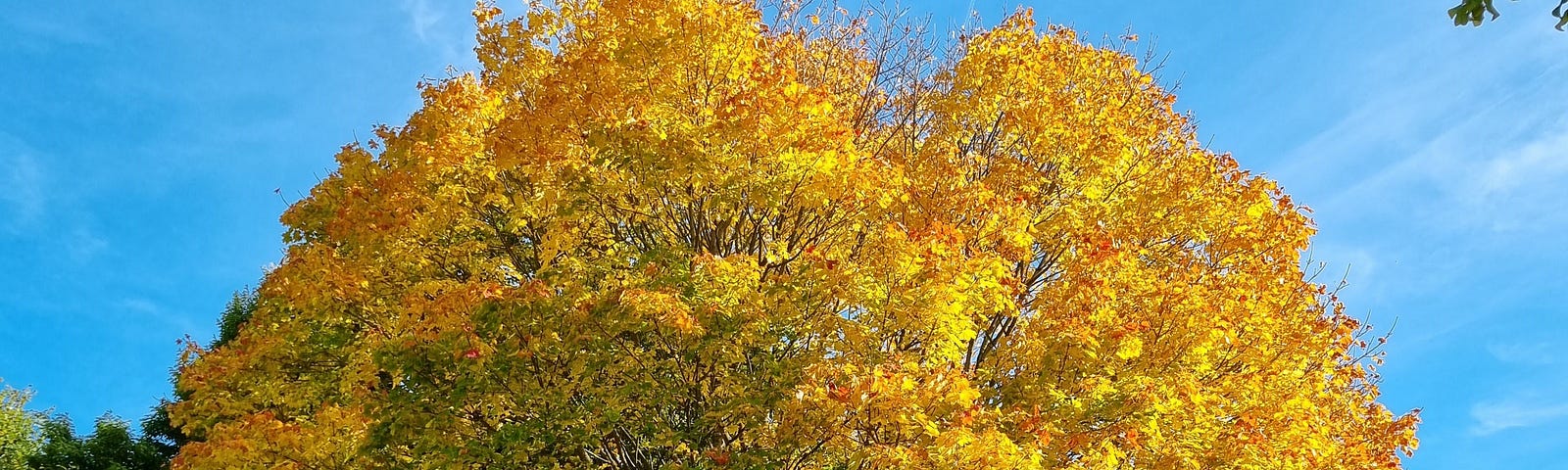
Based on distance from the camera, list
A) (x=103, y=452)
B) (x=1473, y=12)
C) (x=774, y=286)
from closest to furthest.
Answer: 1. (x=1473, y=12)
2. (x=774, y=286)
3. (x=103, y=452)

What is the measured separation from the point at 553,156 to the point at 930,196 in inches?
161

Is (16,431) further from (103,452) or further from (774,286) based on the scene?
(774,286)

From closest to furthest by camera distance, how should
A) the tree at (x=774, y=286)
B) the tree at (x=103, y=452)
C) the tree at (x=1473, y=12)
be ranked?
the tree at (x=1473, y=12), the tree at (x=774, y=286), the tree at (x=103, y=452)

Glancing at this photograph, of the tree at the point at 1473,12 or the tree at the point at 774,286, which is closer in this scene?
the tree at the point at 1473,12

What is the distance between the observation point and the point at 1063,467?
10.4 m

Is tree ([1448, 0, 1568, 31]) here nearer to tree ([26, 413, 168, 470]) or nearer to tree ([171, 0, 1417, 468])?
tree ([171, 0, 1417, 468])

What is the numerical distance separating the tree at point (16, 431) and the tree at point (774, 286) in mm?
21781

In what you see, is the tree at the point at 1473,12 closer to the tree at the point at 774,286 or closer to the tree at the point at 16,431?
the tree at the point at 774,286

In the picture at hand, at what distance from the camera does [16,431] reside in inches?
1303

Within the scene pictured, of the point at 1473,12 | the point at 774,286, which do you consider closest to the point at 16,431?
the point at 774,286

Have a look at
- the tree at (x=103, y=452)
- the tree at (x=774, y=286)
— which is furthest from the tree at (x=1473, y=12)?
the tree at (x=103, y=452)

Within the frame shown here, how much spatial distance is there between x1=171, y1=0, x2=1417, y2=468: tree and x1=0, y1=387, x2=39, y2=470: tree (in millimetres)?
21781

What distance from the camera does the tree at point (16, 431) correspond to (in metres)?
31.2

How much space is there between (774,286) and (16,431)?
31522 mm
